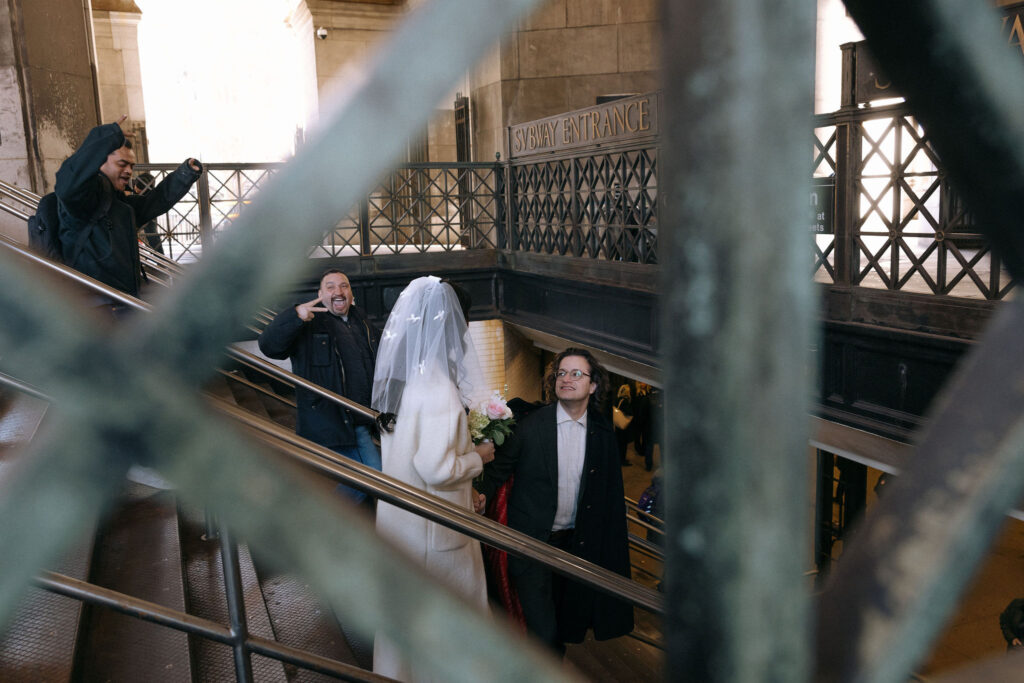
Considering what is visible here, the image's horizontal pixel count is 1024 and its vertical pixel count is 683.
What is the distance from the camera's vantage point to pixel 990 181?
466mm

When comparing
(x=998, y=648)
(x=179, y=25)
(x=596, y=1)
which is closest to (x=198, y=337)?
(x=998, y=648)

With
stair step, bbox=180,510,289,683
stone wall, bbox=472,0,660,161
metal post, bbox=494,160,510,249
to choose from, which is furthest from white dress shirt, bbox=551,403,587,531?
stone wall, bbox=472,0,660,161

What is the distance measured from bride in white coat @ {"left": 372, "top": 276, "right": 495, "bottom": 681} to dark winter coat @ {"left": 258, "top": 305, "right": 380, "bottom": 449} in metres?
0.80

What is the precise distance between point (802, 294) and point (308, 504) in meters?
0.24

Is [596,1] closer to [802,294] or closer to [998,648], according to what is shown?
[998,648]

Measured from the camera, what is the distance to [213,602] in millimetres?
3389

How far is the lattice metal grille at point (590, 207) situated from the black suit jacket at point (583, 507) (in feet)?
13.9

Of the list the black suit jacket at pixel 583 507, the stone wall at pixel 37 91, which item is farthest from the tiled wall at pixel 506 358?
the black suit jacket at pixel 583 507

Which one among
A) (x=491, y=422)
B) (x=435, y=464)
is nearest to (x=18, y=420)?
(x=435, y=464)

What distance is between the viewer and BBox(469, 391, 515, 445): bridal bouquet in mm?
4082

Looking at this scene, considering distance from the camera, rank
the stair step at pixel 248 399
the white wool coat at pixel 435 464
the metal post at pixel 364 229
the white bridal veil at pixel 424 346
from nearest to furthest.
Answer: the white wool coat at pixel 435 464 < the white bridal veil at pixel 424 346 < the stair step at pixel 248 399 < the metal post at pixel 364 229

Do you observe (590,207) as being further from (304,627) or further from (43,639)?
(43,639)

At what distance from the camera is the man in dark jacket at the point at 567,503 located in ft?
13.3

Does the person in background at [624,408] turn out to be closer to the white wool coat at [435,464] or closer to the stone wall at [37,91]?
the stone wall at [37,91]
